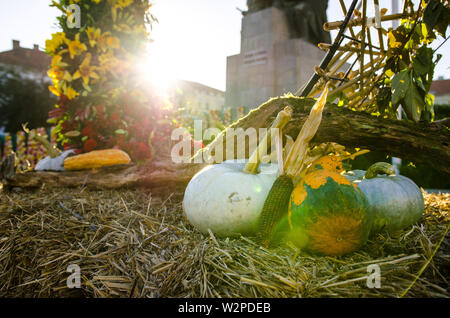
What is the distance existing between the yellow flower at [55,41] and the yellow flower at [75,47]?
0.10 meters

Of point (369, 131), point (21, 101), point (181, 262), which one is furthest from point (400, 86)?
point (21, 101)

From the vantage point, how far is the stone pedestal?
7410 mm

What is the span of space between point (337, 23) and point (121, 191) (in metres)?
2.37

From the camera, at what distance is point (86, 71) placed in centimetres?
358

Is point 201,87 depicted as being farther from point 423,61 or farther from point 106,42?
point 423,61

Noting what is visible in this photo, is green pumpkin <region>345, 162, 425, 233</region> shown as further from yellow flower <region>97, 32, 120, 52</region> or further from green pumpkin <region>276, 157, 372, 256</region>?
yellow flower <region>97, 32, 120, 52</region>

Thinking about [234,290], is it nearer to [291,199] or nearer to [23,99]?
[291,199]

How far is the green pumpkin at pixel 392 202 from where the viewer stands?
1.64m

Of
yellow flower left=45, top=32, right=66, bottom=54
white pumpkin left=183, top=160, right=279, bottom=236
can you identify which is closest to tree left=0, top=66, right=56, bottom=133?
yellow flower left=45, top=32, right=66, bottom=54

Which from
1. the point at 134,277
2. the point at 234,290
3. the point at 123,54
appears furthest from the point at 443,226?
the point at 123,54

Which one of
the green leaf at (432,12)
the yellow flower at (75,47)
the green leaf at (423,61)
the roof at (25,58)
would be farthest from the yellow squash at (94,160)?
the roof at (25,58)

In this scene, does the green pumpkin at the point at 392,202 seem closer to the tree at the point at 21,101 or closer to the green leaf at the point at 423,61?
the green leaf at the point at 423,61

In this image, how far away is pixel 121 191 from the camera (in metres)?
2.84
